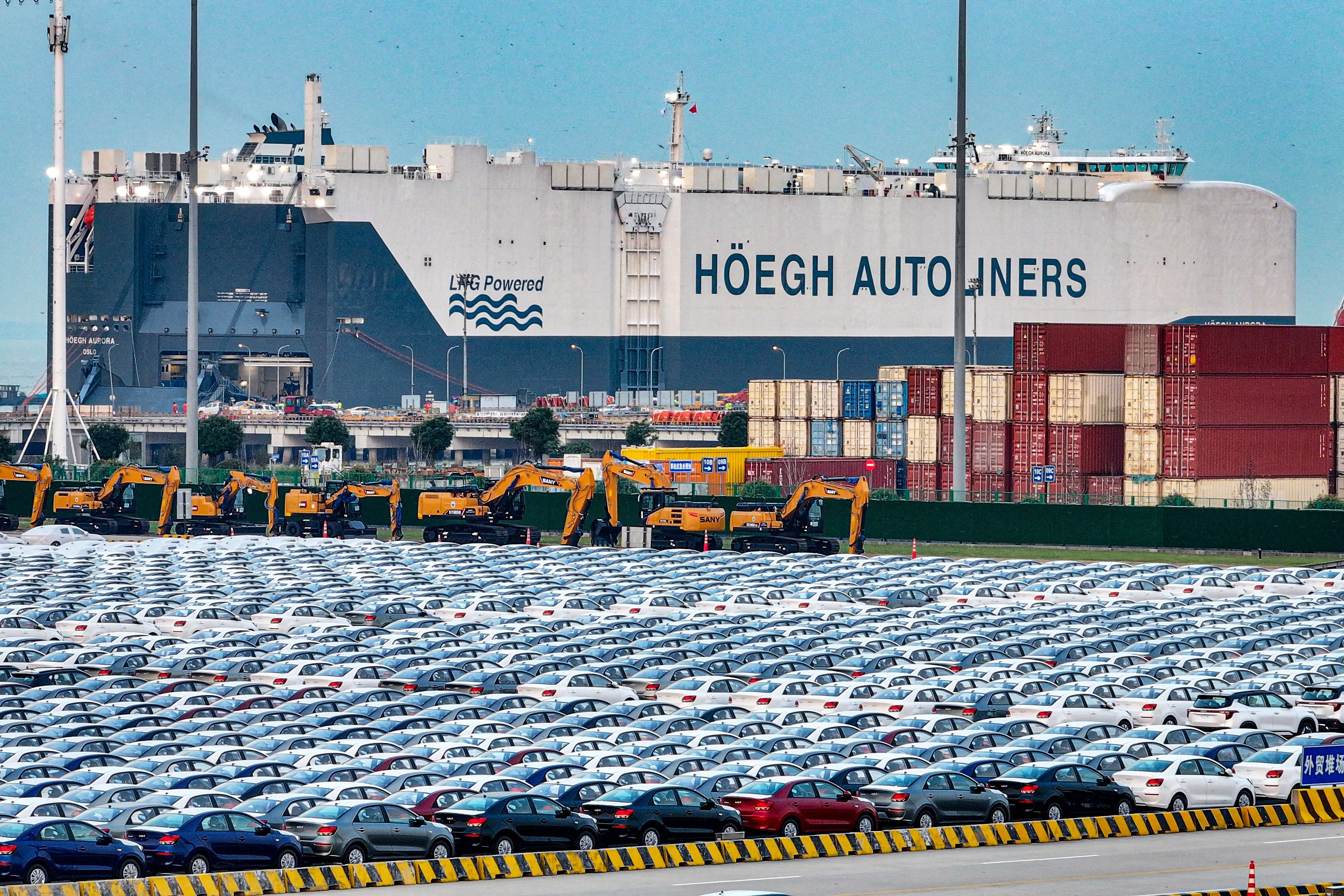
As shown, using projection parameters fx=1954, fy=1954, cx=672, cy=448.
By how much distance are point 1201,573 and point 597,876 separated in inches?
1543

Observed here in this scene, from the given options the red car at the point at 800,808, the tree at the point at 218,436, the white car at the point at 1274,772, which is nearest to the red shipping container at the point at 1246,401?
the white car at the point at 1274,772

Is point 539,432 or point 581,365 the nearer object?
point 539,432

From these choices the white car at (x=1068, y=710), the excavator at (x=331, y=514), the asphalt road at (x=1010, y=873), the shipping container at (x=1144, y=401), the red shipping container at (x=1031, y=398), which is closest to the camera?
the asphalt road at (x=1010, y=873)

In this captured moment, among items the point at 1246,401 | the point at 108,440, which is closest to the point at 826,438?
the point at 1246,401

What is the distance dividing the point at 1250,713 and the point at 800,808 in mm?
11506

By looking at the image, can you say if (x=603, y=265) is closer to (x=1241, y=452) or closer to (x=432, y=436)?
(x=432, y=436)

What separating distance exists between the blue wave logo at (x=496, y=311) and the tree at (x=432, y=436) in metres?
25.5

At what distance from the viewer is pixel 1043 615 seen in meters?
48.9

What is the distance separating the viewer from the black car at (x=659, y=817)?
25688mm

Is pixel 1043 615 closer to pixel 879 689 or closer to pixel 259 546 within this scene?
pixel 879 689

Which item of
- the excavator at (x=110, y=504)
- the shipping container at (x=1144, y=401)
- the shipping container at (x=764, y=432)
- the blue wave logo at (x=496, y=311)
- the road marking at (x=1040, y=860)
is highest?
the blue wave logo at (x=496, y=311)

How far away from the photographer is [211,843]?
2361cm

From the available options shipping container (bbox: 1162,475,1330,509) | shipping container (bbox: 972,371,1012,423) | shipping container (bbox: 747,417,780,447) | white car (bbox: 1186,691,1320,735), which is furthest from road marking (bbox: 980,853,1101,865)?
shipping container (bbox: 747,417,780,447)

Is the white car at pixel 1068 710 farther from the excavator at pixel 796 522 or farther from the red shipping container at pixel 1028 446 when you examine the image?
the red shipping container at pixel 1028 446
